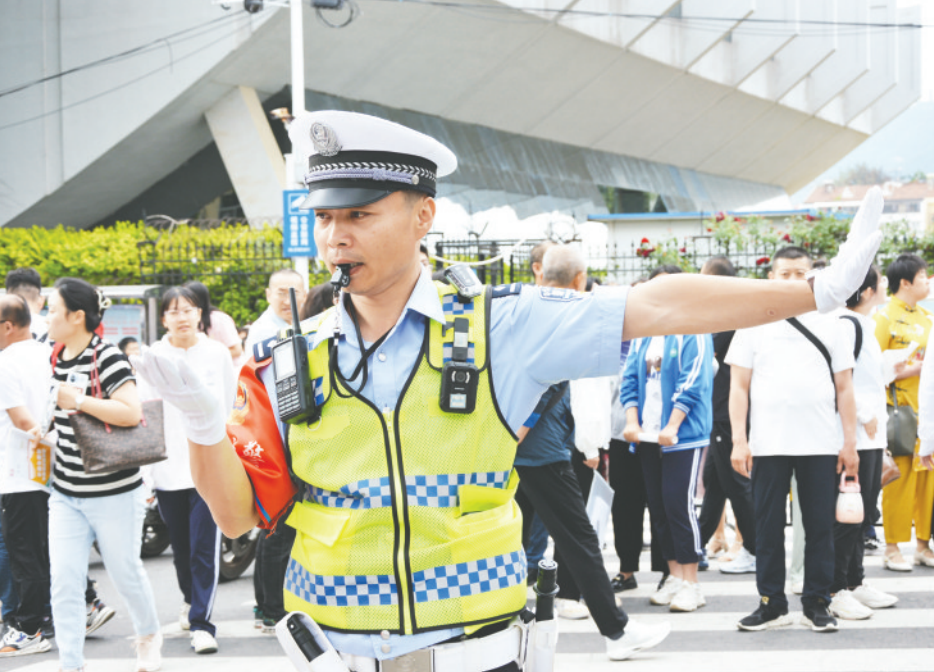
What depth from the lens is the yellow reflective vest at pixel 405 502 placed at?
2051mm

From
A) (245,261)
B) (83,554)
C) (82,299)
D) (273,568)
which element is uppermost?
(245,261)

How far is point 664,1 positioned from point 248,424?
23.2 m

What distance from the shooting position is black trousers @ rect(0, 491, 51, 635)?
230 inches

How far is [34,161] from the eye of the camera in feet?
68.7

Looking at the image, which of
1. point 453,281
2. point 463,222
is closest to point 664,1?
point 463,222

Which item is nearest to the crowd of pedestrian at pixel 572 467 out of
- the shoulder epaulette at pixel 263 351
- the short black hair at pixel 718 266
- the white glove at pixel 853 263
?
the short black hair at pixel 718 266

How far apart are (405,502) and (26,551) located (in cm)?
465

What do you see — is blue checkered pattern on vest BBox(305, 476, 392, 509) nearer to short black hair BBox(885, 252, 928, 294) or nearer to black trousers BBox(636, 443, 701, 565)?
black trousers BBox(636, 443, 701, 565)

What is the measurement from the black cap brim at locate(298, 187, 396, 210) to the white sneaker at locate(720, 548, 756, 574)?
6.02 meters

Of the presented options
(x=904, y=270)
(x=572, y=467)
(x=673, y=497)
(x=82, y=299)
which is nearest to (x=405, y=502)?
(x=82, y=299)

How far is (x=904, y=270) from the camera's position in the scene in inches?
283

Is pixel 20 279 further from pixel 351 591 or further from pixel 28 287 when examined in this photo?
pixel 351 591

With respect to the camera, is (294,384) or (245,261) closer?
(294,384)

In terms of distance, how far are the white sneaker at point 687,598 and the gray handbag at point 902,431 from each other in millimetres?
2119
